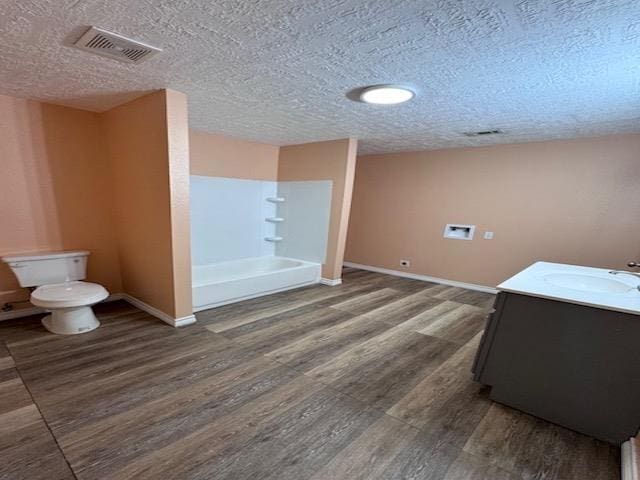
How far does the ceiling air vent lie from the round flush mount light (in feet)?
4.56

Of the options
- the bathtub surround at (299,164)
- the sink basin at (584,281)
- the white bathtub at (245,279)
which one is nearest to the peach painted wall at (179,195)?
the white bathtub at (245,279)

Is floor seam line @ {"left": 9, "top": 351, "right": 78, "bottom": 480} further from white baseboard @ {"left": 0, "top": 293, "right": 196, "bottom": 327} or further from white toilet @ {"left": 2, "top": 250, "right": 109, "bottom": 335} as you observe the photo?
white baseboard @ {"left": 0, "top": 293, "right": 196, "bottom": 327}

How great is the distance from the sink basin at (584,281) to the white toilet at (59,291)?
377 cm

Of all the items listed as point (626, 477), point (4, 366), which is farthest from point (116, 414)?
point (626, 477)

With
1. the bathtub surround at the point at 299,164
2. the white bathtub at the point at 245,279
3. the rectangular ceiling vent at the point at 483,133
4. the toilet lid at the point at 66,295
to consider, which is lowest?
the white bathtub at the point at 245,279

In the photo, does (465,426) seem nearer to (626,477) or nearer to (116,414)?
(626,477)

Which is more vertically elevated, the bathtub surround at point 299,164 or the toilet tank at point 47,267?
the bathtub surround at point 299,164

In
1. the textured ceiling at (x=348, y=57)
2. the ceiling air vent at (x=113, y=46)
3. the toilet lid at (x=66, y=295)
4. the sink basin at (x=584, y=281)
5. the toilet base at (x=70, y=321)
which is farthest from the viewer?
the toilet base at (x=70, y=321)

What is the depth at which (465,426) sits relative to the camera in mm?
1698

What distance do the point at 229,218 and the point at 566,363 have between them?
3976 mm

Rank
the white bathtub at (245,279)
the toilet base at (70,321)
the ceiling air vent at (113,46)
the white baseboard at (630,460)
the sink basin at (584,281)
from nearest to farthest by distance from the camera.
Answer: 1. the white baseboard at (630,460)
2. the ceiling air vent at (113,46)
3. the sink basin at (584,281)
4. the toilet base at (70,321)
5. the white bathtub at (245,279)

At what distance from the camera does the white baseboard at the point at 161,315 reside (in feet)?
8.83

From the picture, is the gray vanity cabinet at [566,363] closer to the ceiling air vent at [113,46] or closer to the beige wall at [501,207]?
the beige wall at [501,207]

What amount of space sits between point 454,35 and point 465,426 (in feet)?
7.12
